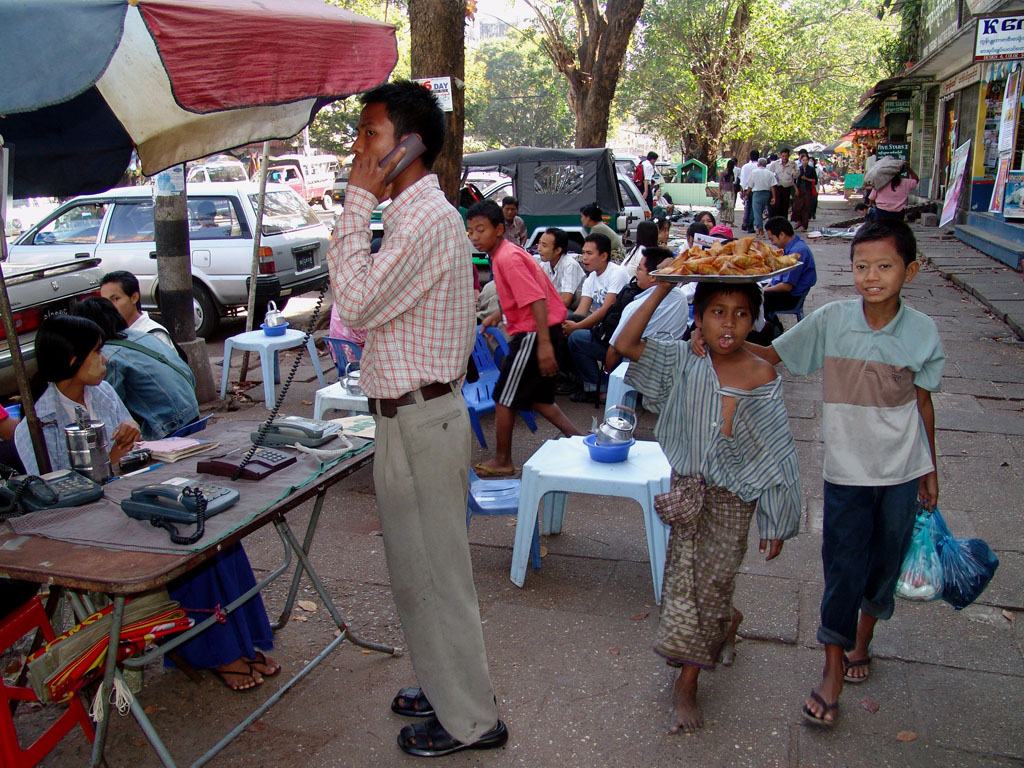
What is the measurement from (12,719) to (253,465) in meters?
1.02

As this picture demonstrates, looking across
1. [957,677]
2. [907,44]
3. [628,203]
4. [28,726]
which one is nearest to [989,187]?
[628,203]

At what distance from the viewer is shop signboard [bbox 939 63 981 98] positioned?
16.7 meters

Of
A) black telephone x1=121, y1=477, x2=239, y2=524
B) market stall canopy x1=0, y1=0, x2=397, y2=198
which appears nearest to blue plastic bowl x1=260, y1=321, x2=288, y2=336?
market stall canopy x1=0, y1=0, x2=397, y2=198

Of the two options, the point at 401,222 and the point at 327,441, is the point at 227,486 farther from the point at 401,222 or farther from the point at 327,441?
the point at 401,222

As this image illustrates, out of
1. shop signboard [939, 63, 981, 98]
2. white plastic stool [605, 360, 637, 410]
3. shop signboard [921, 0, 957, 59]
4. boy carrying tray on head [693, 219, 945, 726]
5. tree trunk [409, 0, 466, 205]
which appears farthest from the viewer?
shop signboard [921, 0, 957, 59]

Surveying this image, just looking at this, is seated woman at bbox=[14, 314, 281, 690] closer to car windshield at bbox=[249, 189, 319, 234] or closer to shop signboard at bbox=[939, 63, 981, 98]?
car windshield at bbox=[249, 189, 319, 234]

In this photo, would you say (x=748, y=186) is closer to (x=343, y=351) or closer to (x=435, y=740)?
(x=343, y=351)

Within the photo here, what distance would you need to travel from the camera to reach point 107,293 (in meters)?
5.06

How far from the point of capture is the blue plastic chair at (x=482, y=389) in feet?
18.9

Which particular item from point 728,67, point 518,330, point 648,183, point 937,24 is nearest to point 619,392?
point 518,330

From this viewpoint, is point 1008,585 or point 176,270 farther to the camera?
point 176,270

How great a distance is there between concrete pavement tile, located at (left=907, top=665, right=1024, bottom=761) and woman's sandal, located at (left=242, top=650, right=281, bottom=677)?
7.88ft

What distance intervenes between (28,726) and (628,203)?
15074 mm

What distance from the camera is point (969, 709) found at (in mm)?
2957
